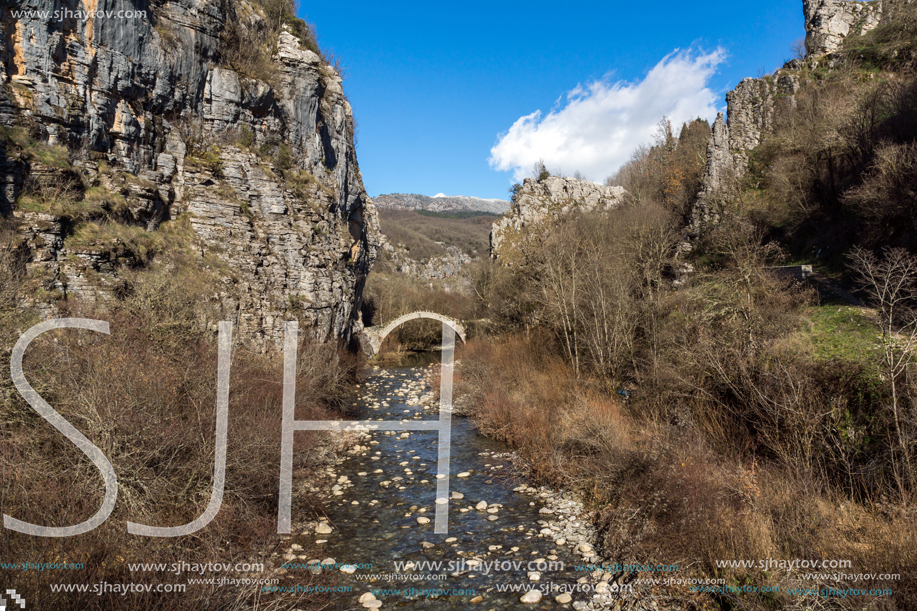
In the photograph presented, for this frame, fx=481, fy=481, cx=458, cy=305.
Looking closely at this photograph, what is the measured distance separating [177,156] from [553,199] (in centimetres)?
3390

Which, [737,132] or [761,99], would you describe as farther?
[761,99]

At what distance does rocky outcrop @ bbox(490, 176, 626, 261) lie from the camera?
135 feet

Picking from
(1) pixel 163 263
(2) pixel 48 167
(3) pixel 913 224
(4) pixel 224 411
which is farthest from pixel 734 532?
(2) pixel 48 167

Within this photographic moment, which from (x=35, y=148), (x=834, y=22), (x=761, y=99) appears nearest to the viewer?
(x=35, y=148)

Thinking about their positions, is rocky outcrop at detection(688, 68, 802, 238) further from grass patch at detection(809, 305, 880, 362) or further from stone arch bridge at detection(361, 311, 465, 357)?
stone arch bridge at detection(361, 311, 465, 357)

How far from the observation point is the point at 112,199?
604 inches

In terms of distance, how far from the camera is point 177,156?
61.1ft

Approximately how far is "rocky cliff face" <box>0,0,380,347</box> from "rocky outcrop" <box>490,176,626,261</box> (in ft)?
61.5

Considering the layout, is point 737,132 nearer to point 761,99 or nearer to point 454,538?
point 761,99

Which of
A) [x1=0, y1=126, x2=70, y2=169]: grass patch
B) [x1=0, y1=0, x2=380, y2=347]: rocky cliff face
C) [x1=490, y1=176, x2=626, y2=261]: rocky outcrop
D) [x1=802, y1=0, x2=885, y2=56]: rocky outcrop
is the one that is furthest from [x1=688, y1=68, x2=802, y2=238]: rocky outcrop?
[x1=0, y1=126, x2=70, y2=169]: grass patch

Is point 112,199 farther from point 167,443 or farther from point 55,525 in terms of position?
point 55,525

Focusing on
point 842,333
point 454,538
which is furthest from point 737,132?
point 454,538

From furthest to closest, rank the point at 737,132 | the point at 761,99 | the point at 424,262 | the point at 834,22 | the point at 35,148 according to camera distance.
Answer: the point at 424,262, the point at 834,22, the point at 761,99, the point at 737,132, the point at 35,148

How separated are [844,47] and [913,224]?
25968mm
